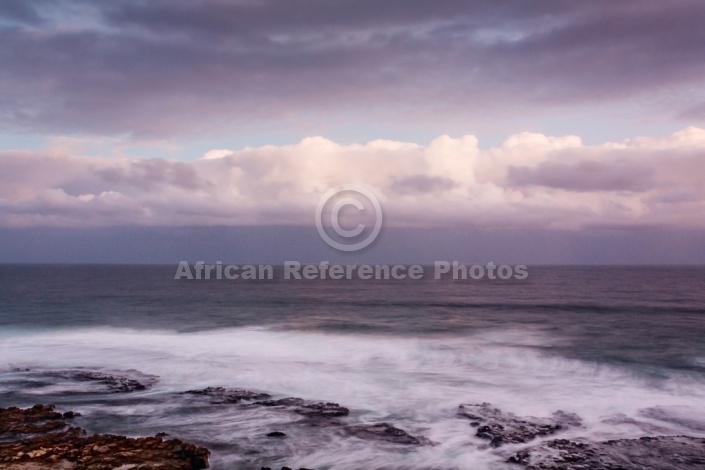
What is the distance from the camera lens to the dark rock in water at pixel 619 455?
1570 cm

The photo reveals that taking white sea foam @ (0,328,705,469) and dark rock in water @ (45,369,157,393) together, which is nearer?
white sea foam @ (0,328,705,469)

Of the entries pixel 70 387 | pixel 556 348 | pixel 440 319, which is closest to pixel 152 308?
pixel 440 319

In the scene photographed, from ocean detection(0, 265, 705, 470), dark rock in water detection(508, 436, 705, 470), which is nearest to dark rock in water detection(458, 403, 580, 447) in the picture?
ocean detection(0, 265, 705, 470)

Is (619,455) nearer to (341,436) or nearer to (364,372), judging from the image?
(341,436)

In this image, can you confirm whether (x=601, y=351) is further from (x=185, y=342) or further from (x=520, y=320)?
(x=185, y=342)

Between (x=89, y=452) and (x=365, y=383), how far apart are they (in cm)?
1439

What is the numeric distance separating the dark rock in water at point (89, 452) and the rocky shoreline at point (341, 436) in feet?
0.08

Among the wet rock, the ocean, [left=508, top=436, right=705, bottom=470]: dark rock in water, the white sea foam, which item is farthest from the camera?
the wet rock

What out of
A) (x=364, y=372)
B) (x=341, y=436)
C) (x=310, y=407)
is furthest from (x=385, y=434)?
(x=364, y=372)

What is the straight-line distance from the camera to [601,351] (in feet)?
117

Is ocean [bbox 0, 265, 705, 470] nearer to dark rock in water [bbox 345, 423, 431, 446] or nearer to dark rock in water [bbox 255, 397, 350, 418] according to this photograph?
dark rock in water [bbox 345, 423, 431, 446]

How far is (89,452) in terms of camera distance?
51.9 feet

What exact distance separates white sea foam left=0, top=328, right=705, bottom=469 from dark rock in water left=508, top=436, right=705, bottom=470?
1.00 metres

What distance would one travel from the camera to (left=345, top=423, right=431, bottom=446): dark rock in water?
18.2 m
